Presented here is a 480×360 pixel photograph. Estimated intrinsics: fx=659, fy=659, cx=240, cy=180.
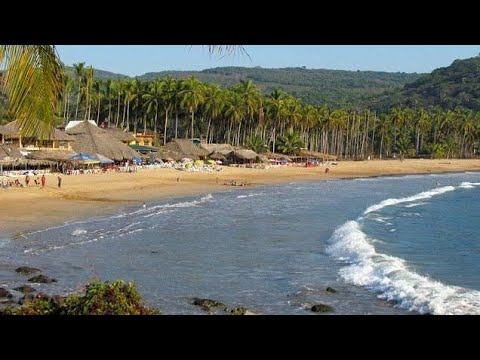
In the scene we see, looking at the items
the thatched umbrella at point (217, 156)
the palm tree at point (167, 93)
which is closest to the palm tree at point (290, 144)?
the palm tree at point (167, 93)

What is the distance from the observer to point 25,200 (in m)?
29.3

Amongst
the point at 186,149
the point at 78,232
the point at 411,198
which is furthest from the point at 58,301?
the point at 186,149

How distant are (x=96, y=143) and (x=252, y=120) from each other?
32.4 meters

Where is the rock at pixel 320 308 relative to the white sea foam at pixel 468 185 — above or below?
below

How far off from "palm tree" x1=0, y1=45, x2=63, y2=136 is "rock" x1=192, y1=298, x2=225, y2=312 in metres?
8.30

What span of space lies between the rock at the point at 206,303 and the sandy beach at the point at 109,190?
10.8 meters

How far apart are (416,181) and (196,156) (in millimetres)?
18687

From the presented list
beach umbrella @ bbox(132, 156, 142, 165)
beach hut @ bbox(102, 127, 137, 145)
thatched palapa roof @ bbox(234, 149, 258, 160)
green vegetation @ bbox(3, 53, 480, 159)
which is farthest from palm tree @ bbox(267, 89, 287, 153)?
beach umbrella @ bbox(132, 156, 142, 165)

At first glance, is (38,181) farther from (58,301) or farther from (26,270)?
(58,301)

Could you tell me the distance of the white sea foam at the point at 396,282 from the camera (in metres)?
12.9

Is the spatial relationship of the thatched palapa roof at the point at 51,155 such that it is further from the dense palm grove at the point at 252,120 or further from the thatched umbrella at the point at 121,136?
the thatched umbrella at the point at 121,136

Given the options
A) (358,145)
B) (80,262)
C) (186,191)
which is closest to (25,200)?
Answer: (186,191)
